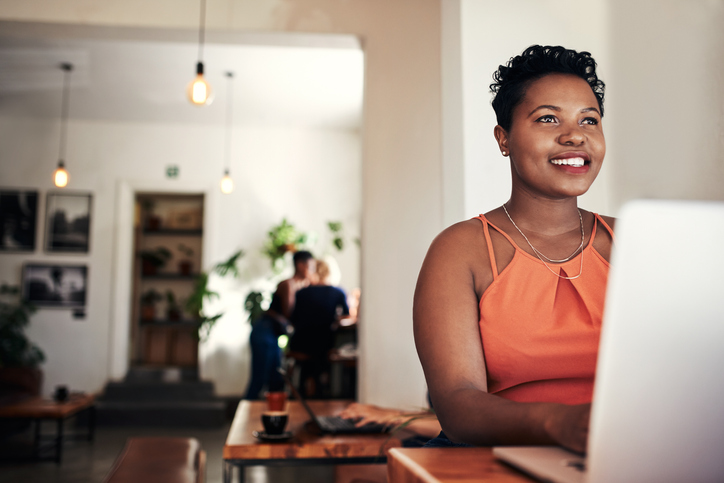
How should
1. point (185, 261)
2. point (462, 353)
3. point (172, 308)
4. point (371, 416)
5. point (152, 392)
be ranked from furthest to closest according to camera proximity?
point (185, 261)
point (172, 308)
point (152, 392)
point (371, 416)
point (462, 353)

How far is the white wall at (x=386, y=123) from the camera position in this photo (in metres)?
2.97

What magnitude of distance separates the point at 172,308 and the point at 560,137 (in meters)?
7.53

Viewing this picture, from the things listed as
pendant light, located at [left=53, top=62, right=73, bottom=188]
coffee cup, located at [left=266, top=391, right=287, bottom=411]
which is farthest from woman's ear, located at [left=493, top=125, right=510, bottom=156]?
pendant light, located at [left=53, top=62, right=73, bottom=188]

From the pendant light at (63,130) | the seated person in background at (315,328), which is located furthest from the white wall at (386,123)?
the pendant light at (63,130)

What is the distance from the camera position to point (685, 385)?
0.44m

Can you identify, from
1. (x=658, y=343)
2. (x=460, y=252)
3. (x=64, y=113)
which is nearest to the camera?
(x=658, y=343)

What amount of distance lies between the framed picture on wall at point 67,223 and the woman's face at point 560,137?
678 centimetres

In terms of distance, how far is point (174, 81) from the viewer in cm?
566

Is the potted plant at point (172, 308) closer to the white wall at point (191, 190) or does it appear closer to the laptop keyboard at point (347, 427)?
the white wall at point (191, 190)

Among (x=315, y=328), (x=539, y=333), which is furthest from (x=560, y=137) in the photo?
(x=315, y=328)

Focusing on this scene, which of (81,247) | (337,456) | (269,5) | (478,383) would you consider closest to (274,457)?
(337,456)

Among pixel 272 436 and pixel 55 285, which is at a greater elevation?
pixel 55 285

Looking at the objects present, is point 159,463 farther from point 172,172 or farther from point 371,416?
point 172,172

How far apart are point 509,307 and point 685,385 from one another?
0.52 metres
